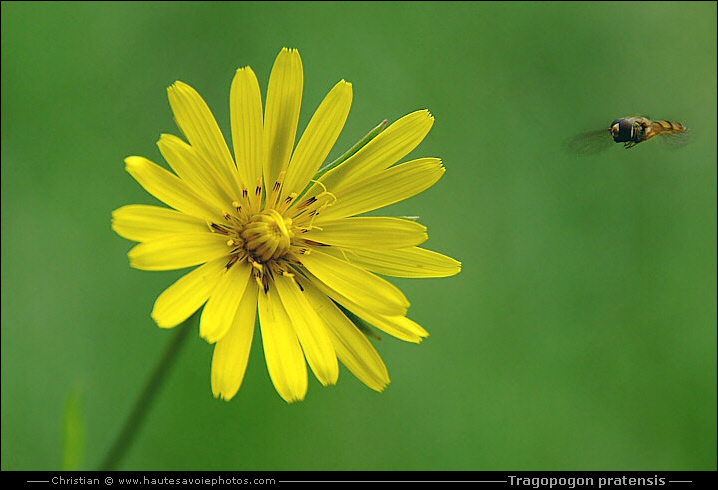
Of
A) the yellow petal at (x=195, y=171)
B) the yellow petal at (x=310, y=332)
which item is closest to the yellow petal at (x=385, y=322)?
the yellow petal at (x=310, y=332)

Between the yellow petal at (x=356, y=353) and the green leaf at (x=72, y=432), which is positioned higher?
the yellow petal at (x=356, y=353)

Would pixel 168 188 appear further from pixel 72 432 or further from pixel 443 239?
pixel 443 239

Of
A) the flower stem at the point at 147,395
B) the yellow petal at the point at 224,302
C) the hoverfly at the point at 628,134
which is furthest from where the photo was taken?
the hoverfly at the point at 628,134

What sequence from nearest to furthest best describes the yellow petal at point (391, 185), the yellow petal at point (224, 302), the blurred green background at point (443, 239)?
the yellow petal at point (224, 302) → the yellow petal at point (391, 185) → the blurred green background at point (443, 239)

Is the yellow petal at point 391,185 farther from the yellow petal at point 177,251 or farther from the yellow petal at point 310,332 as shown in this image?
the yellow petal at point 177,251

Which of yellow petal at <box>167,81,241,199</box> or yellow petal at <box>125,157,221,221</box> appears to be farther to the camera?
yellow petal at <box>167,81,241,199</box>

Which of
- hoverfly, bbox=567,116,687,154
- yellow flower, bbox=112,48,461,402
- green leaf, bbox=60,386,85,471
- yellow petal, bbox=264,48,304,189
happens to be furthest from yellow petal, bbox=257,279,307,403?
hoverfly, bbox=567,116,687,154

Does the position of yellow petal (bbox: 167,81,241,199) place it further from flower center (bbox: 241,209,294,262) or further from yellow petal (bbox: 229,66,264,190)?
flower center (bbox: 241,209,294,262)
